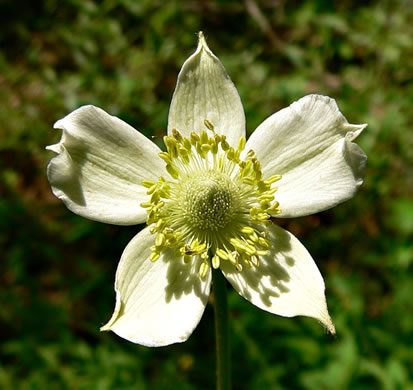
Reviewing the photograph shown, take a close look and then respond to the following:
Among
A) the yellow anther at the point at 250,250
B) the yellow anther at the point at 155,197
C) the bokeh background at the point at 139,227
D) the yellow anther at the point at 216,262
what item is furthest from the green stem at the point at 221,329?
the bokeh background at the point at 139,227

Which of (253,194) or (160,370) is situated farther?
(160,370)

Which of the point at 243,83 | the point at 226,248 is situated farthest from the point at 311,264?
the point at 243,83

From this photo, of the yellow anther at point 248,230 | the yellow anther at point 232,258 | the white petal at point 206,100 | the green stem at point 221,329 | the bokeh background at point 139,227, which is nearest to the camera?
the green stem at point 221,329

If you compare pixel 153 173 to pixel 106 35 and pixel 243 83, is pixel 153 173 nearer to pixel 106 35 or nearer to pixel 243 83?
pixel 243 83

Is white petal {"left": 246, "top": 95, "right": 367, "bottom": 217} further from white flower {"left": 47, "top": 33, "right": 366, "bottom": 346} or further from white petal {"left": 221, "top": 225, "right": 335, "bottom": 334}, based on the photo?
white petal {"left": 221, "top": 225, "right": 335, "bottom": 334}

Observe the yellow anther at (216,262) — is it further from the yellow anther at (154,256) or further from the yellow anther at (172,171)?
the yellow anther at (172,171)

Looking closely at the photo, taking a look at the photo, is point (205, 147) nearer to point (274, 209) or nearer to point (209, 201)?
point (209, 201)

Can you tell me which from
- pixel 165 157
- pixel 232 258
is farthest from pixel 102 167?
pixel 232 258

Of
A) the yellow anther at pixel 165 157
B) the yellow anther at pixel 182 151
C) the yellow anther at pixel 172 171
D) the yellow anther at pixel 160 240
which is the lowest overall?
the yellow anther at pixel 160 240
